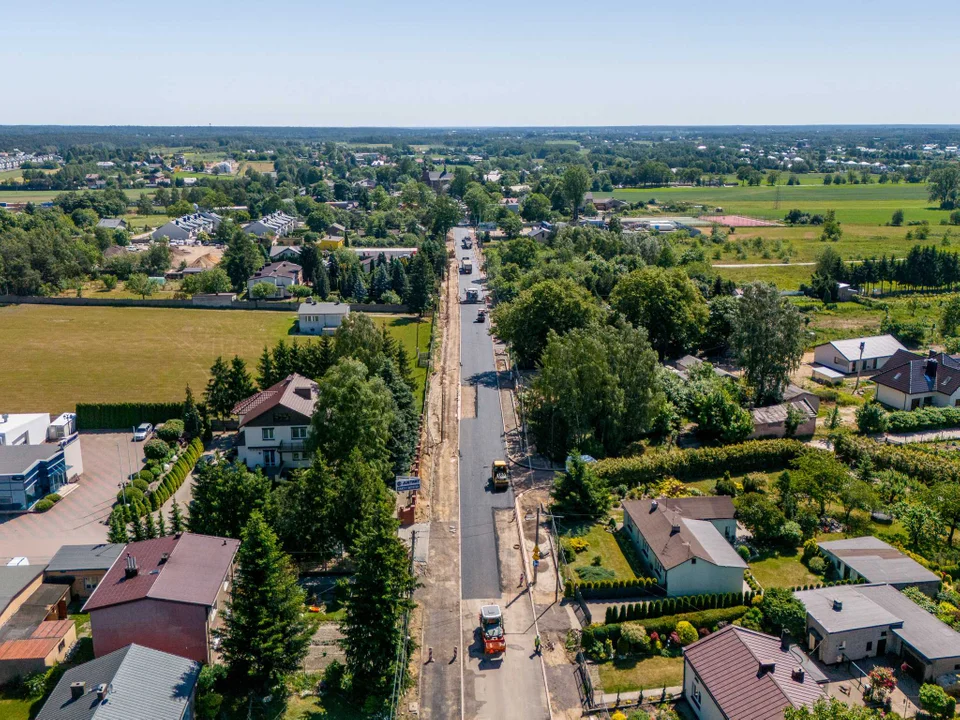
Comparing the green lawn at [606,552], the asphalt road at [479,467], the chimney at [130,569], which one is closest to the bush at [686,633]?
the green lawn at [606,552]

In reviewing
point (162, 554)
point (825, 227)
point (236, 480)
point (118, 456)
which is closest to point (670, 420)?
point (236, 480)

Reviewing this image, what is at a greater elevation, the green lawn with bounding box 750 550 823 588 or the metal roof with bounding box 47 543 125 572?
the metal roof with bounding box 47 543 125 572

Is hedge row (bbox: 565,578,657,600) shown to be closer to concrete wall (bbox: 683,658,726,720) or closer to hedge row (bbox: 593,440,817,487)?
concrete wall (bbox: 683,658,726,720)

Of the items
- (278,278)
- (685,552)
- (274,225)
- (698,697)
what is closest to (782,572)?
(685,552)

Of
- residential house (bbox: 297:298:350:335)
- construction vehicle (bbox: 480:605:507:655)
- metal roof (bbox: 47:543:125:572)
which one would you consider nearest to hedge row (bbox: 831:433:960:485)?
construction vehicle (bbox: 480:605:507:655)

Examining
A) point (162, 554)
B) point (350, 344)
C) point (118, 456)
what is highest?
point (350, 344)

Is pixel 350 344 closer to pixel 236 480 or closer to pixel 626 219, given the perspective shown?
pixel 236 480

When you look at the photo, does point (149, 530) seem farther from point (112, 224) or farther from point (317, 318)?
point (112, 224)
